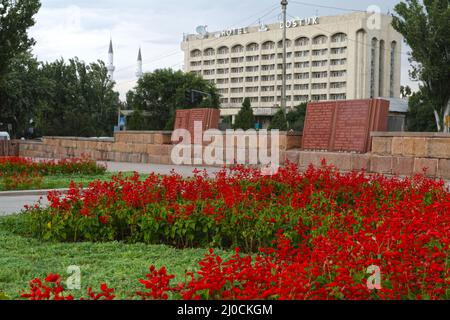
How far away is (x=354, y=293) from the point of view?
372 centimetres

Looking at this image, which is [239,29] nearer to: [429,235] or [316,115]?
[316,115]

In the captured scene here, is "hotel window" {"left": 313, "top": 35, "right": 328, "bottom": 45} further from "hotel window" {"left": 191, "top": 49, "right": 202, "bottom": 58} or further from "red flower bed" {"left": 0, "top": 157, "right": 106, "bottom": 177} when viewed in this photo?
"red flower bed" {"left": 0, "top": 157, "right": 106, "bottom": 177}

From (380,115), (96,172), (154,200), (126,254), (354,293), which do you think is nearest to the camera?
(354,293)

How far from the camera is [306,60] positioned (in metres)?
108

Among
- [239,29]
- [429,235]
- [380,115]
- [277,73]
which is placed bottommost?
[429,235]

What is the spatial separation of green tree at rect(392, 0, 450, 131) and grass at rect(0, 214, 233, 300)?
2828 cm

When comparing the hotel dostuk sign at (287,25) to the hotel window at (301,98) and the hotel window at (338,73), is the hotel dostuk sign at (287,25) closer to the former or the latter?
the hotel window at (338,73)

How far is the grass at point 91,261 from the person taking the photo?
505cm

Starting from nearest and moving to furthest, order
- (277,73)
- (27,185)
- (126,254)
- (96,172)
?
(126,254), (27,185), (96,172), (277,73)

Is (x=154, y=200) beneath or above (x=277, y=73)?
beneath

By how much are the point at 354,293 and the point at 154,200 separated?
15.5 ft

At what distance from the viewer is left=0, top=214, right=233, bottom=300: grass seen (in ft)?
16.6

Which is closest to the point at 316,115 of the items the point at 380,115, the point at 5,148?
the point at 380,115

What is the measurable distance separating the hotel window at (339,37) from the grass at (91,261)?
98.3 metres
